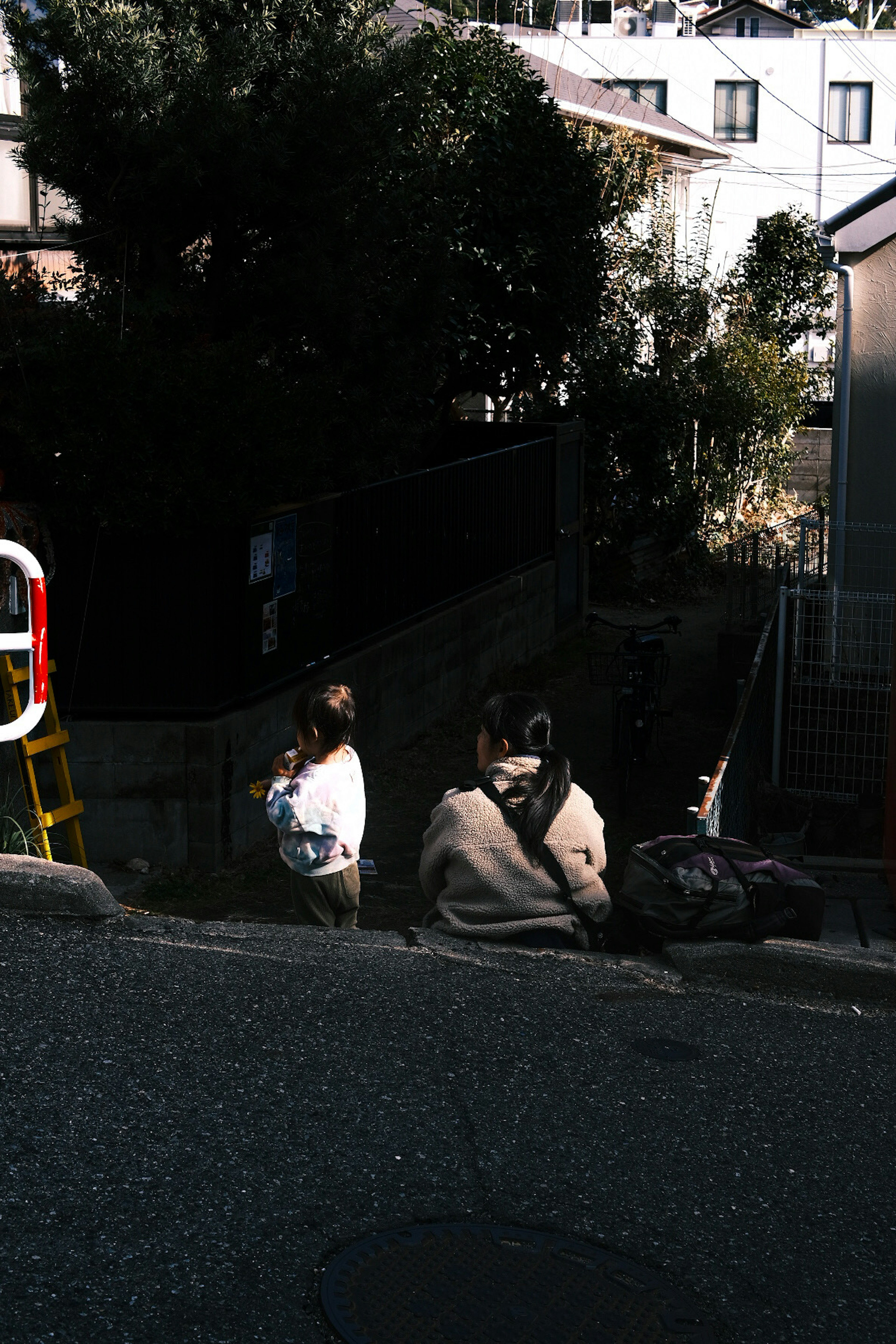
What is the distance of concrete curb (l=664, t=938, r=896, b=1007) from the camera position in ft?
16.2

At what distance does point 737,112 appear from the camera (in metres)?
42.1

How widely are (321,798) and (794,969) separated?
1832mm

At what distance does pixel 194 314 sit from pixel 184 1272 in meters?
7.34

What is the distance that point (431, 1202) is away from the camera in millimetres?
3510

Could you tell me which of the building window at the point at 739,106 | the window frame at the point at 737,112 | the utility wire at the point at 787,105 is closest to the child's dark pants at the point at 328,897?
the window frame at the point at 737,112

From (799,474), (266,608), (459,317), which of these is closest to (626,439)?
(459,317)

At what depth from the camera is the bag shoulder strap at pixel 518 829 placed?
482cm

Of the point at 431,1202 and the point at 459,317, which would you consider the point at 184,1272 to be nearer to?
the point at 431,1202

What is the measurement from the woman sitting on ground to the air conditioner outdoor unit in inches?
1625

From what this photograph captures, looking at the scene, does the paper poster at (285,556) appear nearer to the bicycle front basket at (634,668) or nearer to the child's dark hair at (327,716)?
the bicycle front basket at (634,668)

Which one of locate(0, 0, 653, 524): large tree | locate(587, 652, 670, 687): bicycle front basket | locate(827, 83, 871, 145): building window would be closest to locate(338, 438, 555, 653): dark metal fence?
locate(0, 0, 653, 524): large tree

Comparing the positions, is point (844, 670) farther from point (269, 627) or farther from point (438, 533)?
point (269, 627)

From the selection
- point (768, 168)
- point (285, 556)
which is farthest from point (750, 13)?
point (285, 556)

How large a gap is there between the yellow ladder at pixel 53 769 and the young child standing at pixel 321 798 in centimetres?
158
